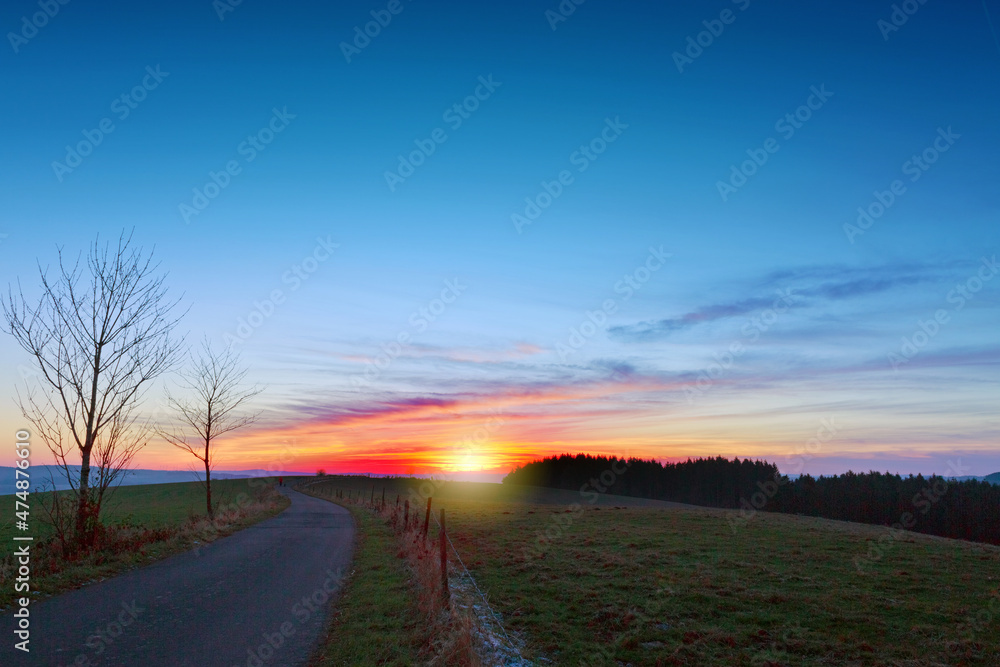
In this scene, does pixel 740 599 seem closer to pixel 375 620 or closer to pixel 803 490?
pixel 375 620

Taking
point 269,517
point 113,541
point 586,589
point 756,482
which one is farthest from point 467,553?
point 756,482

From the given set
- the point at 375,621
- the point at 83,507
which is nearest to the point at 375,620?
the point at 375,621

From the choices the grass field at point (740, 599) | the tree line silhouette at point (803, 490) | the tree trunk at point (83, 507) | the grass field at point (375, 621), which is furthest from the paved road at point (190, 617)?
the tree line silhouette at point (803, 490)

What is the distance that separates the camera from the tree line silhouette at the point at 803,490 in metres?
68.2

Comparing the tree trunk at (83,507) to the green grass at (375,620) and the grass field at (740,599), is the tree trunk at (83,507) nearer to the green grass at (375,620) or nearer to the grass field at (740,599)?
the green grass at (375,620)

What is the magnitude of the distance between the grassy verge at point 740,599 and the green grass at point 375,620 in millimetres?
2597

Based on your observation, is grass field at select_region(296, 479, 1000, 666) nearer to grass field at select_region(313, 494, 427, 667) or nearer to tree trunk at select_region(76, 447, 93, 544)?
grass field at select_region(313, 494, 427, 667)

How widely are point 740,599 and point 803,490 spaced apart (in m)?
79.8

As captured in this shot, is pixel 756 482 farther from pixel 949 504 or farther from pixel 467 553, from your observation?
pixel 467 553

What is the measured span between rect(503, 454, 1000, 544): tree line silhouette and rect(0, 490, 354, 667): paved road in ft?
133

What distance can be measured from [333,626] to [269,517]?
83.0ft

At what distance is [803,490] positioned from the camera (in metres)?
82.8

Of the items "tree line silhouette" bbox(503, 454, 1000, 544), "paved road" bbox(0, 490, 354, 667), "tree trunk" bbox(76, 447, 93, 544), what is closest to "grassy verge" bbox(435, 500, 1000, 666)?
"paved road" bbox(0, 490, 354, 667)

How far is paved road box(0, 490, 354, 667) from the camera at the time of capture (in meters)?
7.36
